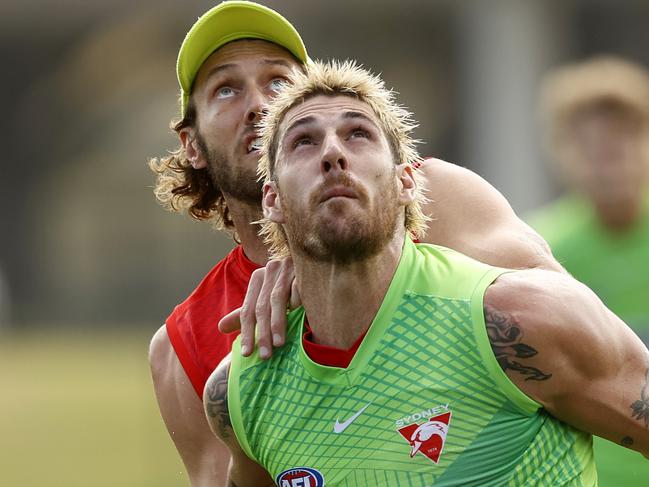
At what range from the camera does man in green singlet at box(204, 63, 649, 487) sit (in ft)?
13.2

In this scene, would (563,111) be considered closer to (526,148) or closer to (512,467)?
(512,467)

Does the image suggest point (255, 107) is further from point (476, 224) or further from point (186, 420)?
point (186, 420)

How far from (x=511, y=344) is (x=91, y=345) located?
1760cm

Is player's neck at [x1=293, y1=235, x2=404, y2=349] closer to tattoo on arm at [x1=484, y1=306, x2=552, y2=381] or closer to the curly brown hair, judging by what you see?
tattoo on arm at [x1=484, y1=306, x2=552, y2=381]

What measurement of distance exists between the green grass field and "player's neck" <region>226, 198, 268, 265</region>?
8.24 m

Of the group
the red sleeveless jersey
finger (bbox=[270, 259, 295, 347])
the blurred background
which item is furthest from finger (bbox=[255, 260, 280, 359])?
the blurred background

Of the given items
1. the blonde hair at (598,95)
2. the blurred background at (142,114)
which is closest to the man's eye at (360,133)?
the blonde hair at (598,95)

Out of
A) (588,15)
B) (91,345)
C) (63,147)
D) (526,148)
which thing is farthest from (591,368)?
(63,147)

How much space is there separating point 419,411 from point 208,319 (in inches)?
59.7

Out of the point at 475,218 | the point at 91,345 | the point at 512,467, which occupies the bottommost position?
the point at 512,467

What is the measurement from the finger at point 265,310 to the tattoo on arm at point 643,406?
3.64 feet

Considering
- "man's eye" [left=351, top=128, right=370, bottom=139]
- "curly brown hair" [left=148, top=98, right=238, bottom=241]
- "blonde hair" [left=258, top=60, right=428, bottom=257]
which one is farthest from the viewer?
"curly brown hair" [left=148, top=98, right=238, bottom=241]

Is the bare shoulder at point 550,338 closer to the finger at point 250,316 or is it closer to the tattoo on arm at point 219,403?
the finger at point 250,316

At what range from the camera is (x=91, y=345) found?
69.3 feet
